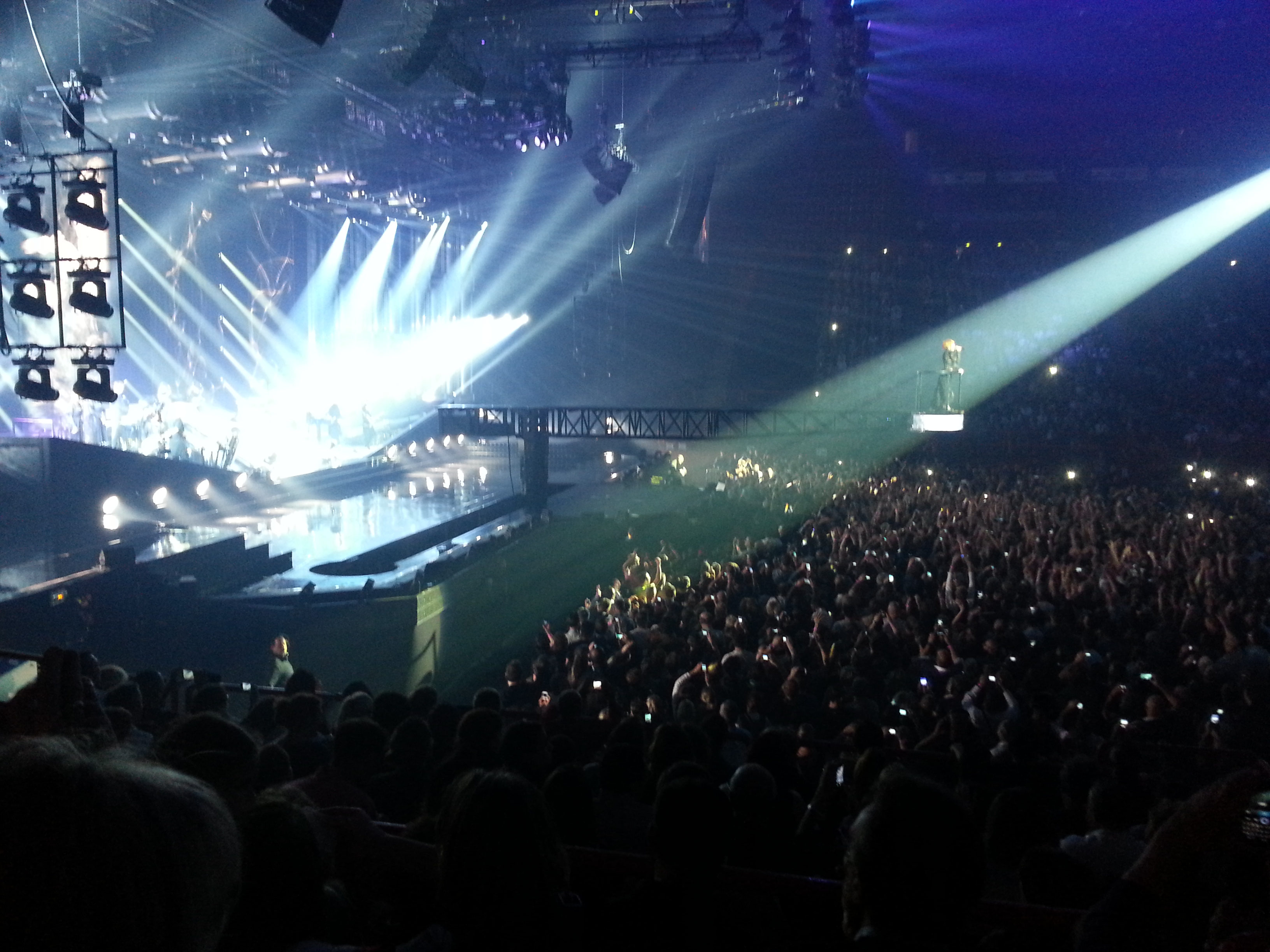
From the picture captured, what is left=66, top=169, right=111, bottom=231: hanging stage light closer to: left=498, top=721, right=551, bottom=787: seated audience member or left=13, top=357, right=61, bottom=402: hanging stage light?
left=13, top=357, right=61, bottom=402: hanging stage light

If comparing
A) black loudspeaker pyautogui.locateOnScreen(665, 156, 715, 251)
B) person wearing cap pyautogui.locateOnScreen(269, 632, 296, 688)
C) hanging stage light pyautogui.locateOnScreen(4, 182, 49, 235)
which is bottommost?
person wearing cap pyautogui.locateOnScreen(269, 632, 296, 688)

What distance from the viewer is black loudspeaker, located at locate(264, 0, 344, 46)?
Result: 8180 millimetres

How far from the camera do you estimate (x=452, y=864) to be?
5.13 ft

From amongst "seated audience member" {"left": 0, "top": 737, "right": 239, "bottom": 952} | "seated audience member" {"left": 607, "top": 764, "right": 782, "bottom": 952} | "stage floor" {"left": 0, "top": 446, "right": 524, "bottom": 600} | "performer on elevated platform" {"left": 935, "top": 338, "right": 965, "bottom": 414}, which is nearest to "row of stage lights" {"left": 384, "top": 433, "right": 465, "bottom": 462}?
"stage floor" {"left": 0, "top": 446, "right": 524, "bottom": 600}

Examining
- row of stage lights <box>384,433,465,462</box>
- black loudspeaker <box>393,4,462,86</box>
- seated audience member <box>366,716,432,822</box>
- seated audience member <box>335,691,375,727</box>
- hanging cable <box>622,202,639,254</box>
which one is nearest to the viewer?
seated audience member <box>366,716,432,822</box>

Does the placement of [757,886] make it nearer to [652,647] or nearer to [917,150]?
[652,647]

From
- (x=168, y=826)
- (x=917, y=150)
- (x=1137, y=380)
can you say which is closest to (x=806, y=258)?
(x=917, y=150)

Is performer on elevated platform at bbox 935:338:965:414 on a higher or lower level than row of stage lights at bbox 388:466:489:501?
higher

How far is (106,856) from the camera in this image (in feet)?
2.39

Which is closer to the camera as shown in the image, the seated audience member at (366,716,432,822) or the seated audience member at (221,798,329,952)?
the seated audience member at (221,798,329,952)

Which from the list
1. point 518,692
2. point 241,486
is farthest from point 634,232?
point 518,692

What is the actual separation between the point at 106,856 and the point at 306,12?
30.5 feet

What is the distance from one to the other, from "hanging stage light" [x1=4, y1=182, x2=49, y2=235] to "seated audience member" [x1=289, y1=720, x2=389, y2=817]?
912cm

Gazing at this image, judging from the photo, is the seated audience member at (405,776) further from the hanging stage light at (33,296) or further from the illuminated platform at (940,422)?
the illuminated platform at (940,422)
